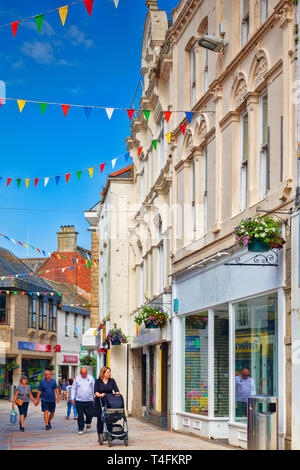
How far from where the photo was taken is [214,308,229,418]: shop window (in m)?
16.0

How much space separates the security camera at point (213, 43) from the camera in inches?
615

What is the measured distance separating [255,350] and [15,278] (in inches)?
1440

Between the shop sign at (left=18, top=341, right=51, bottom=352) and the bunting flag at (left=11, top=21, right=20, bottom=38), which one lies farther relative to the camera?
the shop sign at (left=18, top=341, right=51, bottom=352)

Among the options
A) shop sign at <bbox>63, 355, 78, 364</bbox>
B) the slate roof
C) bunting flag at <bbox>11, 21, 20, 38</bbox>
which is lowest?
shop sign at <bbox>63, 355, 78, 364</bbox>

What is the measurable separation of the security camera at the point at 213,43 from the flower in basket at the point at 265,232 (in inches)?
200

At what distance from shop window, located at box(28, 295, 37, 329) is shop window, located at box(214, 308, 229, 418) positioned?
121 feet

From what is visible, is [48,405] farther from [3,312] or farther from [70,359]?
[70,359]

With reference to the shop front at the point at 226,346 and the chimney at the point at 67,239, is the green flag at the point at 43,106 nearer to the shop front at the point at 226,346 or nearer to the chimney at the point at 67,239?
the shop front at the point at 226,346

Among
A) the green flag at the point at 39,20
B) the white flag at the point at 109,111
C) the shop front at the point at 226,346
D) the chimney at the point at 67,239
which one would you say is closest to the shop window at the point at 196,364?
the shop front at the point at 226,346

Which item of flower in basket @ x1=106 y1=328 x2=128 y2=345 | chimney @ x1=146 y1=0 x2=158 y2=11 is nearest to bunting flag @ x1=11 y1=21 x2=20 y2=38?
chimney @ x1=146 y1=0 x2=158 y2=11

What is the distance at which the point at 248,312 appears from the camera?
14.3m

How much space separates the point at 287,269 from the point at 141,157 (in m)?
17.8

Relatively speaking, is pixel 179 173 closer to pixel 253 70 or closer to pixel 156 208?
pixel 156 208

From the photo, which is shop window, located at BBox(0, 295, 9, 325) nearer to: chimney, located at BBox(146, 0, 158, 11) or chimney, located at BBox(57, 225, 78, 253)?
chimney, located at BBox(57, 225, 78, 253)
